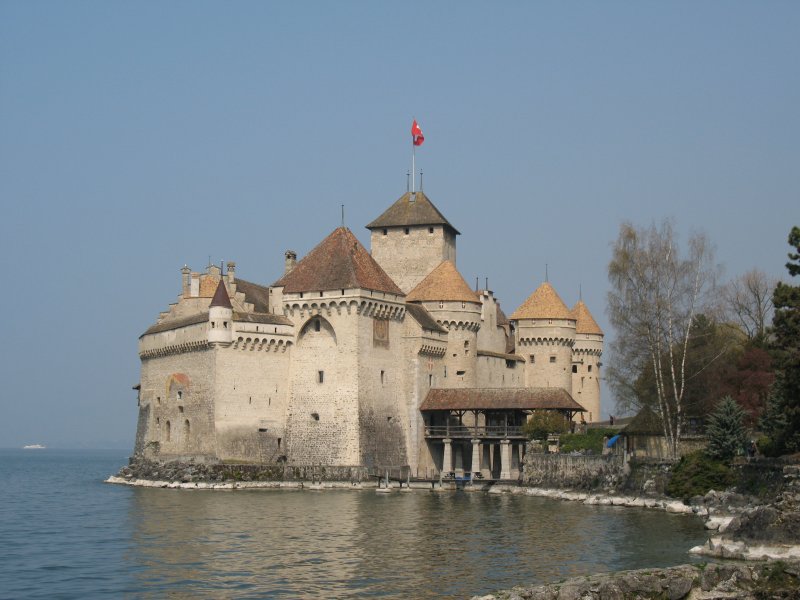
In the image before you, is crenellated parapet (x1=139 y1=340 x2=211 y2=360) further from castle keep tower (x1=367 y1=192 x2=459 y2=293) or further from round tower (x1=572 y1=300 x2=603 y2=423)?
round tower (x1=572 y1=300 x2=603 y2=423)

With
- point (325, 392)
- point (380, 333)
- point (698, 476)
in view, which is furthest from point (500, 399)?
point (698, 476)

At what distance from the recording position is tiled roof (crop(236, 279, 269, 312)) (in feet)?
186

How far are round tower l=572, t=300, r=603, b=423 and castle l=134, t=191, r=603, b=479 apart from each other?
10.2 metres

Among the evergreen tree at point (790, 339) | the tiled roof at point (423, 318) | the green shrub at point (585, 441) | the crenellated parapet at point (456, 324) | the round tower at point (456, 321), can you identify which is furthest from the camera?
the crenellated parapet at point (456, 324)

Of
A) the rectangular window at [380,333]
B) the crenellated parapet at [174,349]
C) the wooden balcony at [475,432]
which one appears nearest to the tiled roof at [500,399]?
the wooden balcony at [475,432]

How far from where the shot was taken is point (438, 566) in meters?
29.2

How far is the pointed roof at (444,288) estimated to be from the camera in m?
60.6

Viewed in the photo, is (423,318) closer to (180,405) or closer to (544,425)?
(544,425)

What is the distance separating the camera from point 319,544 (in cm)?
3319

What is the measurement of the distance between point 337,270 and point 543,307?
1620 centimetres

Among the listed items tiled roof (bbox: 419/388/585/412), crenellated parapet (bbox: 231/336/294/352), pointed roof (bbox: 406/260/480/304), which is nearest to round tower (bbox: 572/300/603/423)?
pointed roof (bbox: 406/260/480/304)

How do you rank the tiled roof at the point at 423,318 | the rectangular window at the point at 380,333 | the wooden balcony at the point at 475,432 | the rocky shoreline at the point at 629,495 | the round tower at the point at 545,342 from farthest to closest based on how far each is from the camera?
the round tower at the point at 545,342 < the tiled roof at the point at 423,318 < the rectangular window at the point at 380,333 < the wooden balcony at the point at 475,432 < the rocky shoreline at the point at 629,495

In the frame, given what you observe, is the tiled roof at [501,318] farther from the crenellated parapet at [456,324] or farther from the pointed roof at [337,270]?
the pointed roof at [337,270]

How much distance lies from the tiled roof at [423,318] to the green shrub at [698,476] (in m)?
17.5
